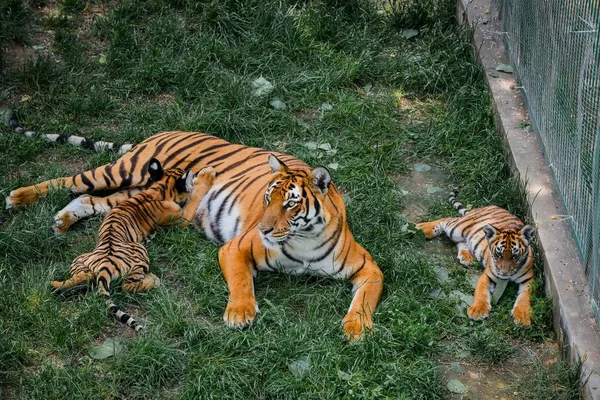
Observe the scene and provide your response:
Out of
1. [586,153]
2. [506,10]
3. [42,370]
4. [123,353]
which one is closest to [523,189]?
[586,153]

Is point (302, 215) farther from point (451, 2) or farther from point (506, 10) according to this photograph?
point (451, 2)

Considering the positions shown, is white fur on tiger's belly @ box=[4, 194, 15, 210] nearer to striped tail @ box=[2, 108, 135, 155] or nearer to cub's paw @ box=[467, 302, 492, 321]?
striped tail @ box=[2, 108, 135, 155]

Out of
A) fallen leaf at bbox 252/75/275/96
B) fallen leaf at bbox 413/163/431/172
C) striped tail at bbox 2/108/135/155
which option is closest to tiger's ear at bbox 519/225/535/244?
fallen leaf at bbox 413/163/431/172

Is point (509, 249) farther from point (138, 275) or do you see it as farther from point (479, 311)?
A: point (138, 275)

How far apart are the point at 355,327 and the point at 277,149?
258 centimetres

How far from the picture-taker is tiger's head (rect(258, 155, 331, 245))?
598 cm

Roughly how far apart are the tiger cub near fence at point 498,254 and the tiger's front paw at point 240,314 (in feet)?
4.38

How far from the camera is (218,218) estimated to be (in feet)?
22.5

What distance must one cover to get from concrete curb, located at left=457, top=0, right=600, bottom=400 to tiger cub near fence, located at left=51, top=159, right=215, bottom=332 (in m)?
2.33

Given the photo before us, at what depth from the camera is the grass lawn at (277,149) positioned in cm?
546

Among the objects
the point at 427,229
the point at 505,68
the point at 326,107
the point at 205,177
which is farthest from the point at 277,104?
the point at 427,229

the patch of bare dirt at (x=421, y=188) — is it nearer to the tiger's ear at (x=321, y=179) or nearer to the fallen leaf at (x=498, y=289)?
the fallen leaf at (x=498, y=289)

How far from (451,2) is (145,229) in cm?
434

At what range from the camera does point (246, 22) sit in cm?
923
